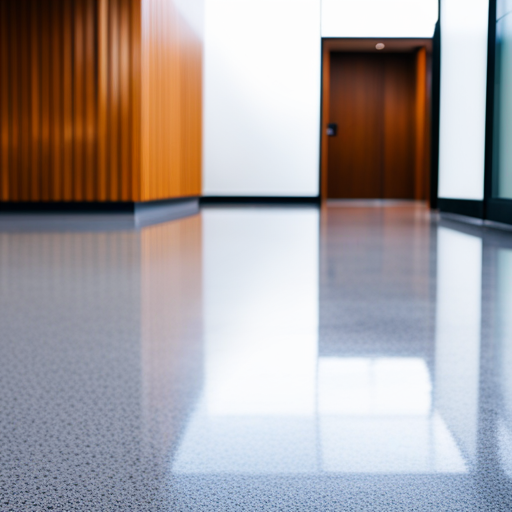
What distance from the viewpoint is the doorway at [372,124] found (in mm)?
16281

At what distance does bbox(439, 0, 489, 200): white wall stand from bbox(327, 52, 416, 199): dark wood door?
675 centimetres

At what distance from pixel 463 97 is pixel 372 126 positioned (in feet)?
27.4

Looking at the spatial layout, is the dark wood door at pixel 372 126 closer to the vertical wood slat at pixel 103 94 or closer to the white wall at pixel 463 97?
the white wall at pixel 463 97

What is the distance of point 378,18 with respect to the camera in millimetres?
14320

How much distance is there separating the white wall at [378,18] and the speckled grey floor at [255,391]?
450 inches

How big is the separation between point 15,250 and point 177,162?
6.26 meters

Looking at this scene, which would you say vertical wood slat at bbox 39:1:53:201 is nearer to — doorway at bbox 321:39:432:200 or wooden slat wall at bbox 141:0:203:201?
wooden slat wall at bbox 141:0:203:201

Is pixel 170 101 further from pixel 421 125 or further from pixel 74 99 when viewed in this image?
pixel 421 125

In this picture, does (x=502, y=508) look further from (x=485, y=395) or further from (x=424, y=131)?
(x=424, y=131)

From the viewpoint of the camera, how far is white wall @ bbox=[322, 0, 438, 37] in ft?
46.3

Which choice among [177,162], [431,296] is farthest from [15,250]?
[177,162]

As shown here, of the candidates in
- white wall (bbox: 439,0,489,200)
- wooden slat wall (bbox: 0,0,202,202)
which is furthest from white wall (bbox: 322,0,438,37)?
wooden slat wall (bbox: 0,0,202,202)

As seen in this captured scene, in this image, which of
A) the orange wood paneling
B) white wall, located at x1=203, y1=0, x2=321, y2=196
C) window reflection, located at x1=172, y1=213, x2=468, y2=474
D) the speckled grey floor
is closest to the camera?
the speckled grey floor

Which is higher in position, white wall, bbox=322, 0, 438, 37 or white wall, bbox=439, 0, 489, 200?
white wall, bbox=322, 0, 438, 37
